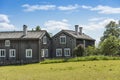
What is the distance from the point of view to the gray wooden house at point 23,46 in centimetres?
6600

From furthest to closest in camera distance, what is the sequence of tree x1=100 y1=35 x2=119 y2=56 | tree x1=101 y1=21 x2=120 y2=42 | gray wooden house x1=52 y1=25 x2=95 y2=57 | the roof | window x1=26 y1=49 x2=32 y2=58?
1. tree x1=101 y1=21 x2=120 y2=42
2. gray wooden house x1=52 y1=25 x2=95 y2=57
3. tree x1=100 y1=35 x2=119 y2=56
4. window x1=26 y1=49 x2=32 y2=58
5. the roof

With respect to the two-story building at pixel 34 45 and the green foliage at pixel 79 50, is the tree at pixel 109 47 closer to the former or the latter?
the two-story building at pixel 34 45

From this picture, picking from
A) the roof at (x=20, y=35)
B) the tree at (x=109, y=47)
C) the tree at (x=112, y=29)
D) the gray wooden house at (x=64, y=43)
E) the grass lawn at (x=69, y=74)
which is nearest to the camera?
the grass lawn at (x=69, y=74)

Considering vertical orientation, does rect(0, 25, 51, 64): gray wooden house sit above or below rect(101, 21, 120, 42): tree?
below

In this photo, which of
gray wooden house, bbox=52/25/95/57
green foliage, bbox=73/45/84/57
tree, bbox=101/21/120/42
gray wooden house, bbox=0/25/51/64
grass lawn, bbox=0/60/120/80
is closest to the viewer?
grass lawn, bbox=0/60/120/80

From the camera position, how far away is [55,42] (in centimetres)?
7281

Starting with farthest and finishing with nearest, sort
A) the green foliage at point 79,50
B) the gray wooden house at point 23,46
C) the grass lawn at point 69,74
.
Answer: the gray wooden house at point 23,46 < the green foliage at point 79,50 < the grass lawn at point 69,74

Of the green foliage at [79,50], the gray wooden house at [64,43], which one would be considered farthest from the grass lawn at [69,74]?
the gray wooden house at [64,43]

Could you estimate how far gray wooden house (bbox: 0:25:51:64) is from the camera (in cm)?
6600

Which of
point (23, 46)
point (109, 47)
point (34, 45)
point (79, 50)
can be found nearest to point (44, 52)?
point (34, 45)

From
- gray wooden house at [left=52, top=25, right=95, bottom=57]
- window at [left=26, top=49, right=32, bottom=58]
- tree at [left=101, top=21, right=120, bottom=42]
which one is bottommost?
window at [left=26, top=49, right=32, bottom=58]

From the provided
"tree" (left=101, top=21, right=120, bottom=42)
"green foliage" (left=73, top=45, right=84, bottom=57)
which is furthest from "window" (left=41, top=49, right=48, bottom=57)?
"tree" (left=101, top=21, right=120, bottom=42)

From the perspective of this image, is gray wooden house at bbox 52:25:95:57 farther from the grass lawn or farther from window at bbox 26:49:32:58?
the grass lawn

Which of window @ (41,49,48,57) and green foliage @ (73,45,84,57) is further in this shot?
window @ (41,49,48,57)
